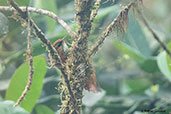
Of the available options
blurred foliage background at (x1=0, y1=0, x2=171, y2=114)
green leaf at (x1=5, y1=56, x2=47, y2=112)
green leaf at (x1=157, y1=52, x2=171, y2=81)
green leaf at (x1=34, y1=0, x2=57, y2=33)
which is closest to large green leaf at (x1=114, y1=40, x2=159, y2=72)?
blurred foliage background at (x1=0, y1=0, x2=171, y2=114)

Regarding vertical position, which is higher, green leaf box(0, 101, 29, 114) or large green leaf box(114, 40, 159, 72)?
large green leaf box(114, 40, 159, 72)

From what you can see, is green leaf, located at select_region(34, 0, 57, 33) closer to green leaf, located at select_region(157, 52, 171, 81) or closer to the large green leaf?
the large green leaf

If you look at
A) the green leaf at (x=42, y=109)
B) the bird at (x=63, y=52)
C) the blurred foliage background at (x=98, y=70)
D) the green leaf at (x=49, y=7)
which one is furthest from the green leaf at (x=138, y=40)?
the bird at (x=63, y=52)

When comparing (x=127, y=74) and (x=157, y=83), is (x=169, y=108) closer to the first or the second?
(x=157, y=83)

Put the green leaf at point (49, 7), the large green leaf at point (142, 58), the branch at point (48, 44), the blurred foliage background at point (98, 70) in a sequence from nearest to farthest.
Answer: the branch at point (48, 44), the blurred foliage background at point (98, 70), the green leaf at point (49, 7), the large green leaf at point (142, 58)

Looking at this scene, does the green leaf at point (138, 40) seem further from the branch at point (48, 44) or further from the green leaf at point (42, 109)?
the branch at point (48, 44)

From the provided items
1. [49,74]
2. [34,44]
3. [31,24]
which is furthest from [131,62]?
[31,24]

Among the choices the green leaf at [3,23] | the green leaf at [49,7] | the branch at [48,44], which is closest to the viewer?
the branch at [48,44]
